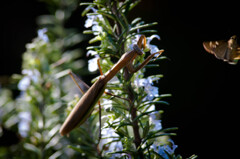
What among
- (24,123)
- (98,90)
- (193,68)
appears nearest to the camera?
(98,90)

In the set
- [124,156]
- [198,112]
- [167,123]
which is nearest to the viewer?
[124,156]

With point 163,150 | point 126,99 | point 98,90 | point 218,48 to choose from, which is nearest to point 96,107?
point 98,90

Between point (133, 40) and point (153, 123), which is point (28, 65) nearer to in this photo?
point (133, 40)

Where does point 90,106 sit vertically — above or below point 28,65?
below

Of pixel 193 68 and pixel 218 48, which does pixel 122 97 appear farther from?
pixel 193 68

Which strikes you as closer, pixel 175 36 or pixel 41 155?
pixel 41 155

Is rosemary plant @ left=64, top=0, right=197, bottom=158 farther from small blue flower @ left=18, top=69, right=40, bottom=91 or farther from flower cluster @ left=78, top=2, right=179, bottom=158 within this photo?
small blue flower @ left=18, top=69, right=40, bottom=91

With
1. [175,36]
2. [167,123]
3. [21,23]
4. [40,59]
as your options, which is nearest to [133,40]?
[40,59]

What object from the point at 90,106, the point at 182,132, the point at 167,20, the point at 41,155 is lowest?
the point at 182,132
